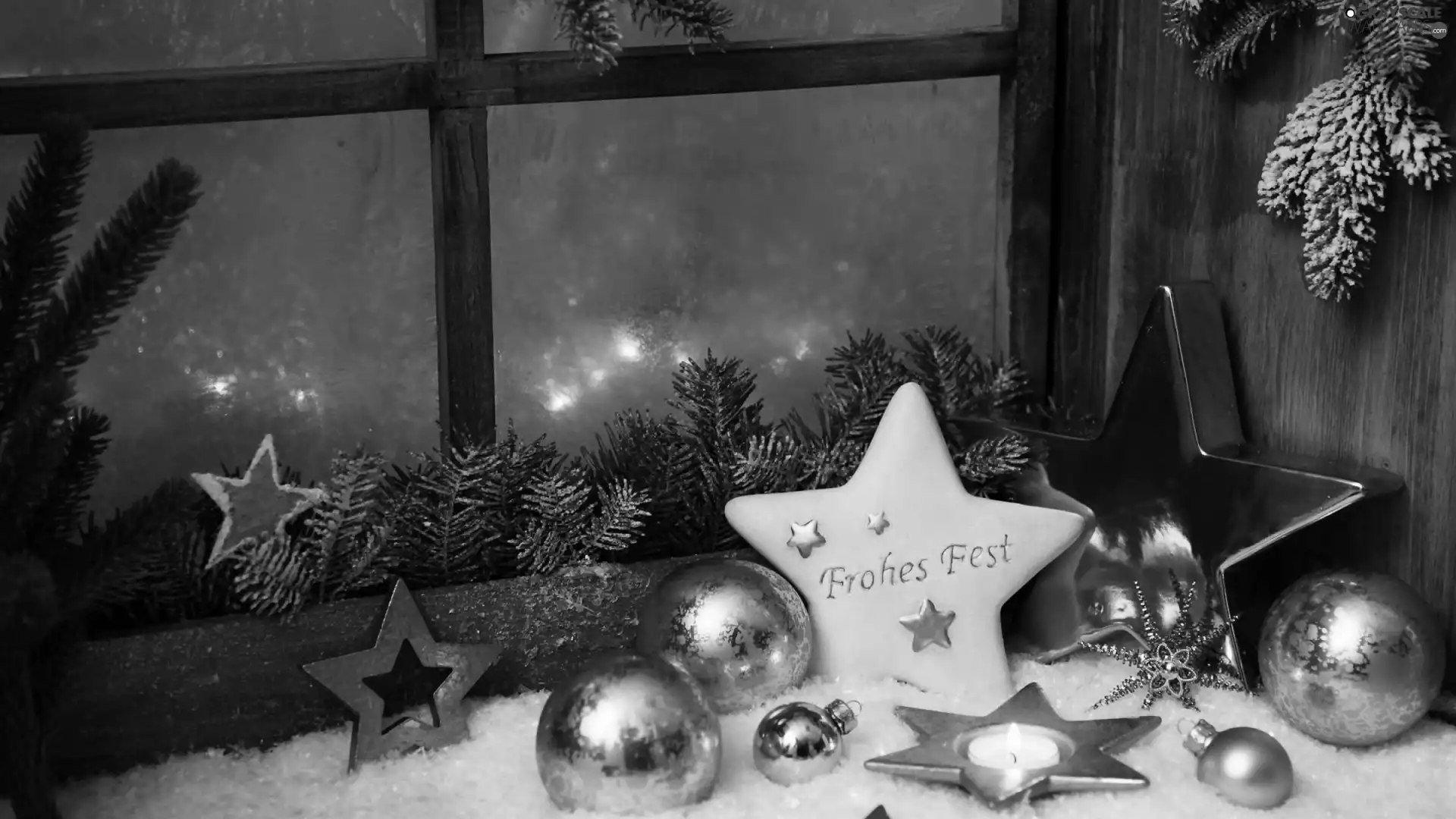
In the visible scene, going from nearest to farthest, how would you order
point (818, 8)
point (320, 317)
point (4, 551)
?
point (4, 551) → point (320, 317) → point (818, 8)

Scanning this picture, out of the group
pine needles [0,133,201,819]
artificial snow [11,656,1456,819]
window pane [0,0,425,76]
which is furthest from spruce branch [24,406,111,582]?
window pane [0,0,425,76]

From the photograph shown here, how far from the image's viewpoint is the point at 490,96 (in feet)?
4.30

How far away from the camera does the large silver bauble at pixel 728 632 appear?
1230 millimetres

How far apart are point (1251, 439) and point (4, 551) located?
43.4 inches

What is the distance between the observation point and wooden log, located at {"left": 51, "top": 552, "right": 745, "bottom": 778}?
1149mm

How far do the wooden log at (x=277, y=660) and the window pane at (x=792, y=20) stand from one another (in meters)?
0.51

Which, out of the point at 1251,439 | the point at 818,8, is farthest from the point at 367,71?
the point at 1251,439

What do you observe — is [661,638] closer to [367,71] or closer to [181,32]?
[367,71]

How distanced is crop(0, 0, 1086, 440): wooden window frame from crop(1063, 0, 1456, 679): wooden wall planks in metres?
0.05

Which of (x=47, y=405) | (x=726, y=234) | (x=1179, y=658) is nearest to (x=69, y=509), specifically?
(x=47, y=405)

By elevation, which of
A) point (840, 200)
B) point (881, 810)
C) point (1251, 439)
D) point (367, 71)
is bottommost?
point (881, 810)

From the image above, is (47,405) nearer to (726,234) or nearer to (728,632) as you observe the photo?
(728,632)

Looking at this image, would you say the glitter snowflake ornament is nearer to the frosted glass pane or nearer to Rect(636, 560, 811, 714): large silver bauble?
Rect(636, 560, 811, 714): large silver bauble

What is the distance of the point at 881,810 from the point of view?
1054 millimetres
